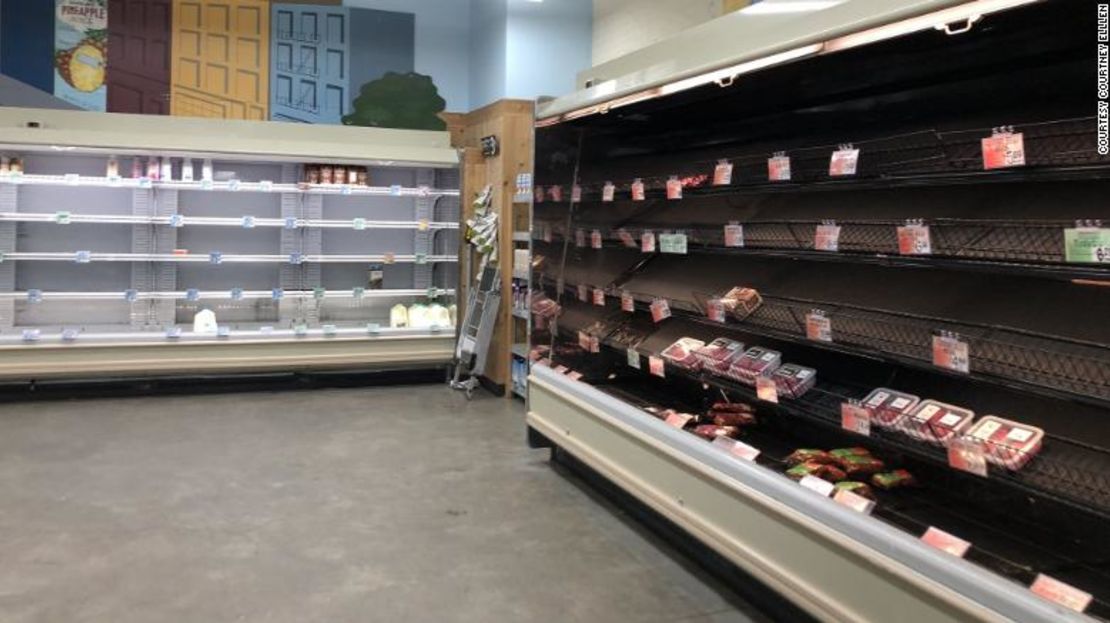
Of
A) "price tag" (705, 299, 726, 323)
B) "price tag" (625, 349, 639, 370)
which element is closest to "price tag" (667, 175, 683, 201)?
"price tag" (705, 299, 726, 323)

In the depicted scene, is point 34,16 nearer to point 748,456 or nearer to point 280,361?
point 280,361

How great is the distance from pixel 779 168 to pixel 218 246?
5.77 m

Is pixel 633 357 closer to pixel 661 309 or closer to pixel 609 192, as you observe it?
pixel 661 309

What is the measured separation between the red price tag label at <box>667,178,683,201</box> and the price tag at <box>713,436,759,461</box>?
1.20m

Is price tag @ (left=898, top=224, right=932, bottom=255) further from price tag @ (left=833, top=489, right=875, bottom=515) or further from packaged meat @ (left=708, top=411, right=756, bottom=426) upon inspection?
packaged meat @ (left=708, top=411, right=756, bottom=426)

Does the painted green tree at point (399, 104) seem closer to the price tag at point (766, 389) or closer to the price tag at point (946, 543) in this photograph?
the price tag at point (766, 389)

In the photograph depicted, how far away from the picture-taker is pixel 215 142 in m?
6.78

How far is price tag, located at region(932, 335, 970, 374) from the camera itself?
7.97 ft

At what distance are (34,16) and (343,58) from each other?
289 cm

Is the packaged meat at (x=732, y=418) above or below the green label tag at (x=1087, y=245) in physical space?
below

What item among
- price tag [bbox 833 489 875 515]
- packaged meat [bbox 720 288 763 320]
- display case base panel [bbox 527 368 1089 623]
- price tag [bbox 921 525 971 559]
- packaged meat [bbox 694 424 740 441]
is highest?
packaged meat [bbox 720 288 763 320]

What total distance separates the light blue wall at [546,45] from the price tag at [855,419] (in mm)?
6107

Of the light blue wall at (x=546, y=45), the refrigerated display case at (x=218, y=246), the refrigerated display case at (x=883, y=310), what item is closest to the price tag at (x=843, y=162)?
the refrigerated display case at (x=883, y=310)

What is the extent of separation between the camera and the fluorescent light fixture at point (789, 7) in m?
2.76
